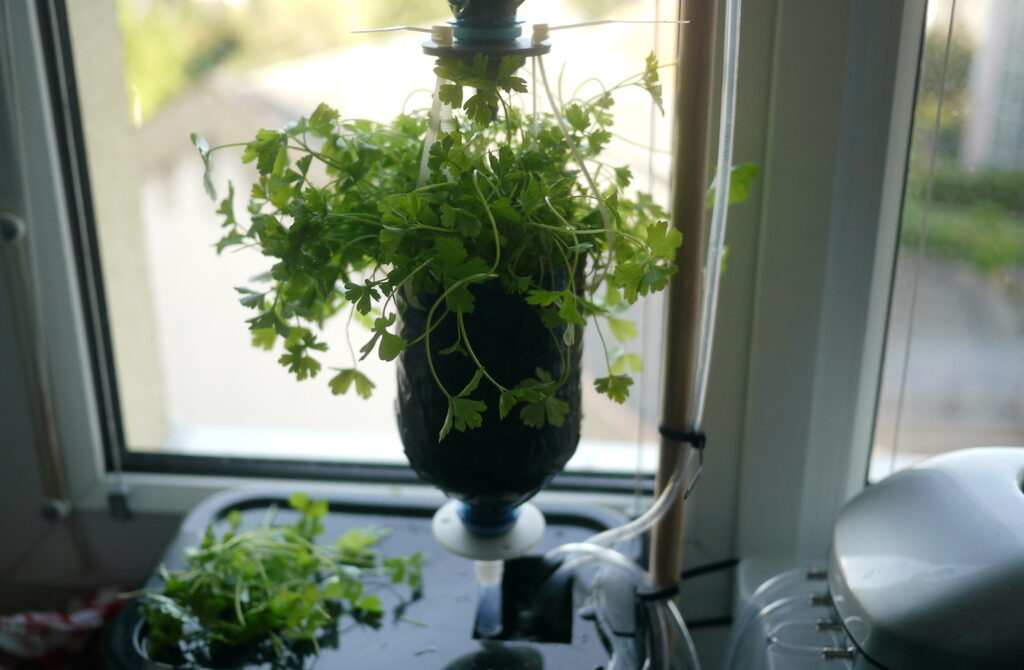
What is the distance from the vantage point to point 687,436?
0.80m

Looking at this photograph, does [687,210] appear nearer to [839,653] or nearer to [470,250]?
[470,250]

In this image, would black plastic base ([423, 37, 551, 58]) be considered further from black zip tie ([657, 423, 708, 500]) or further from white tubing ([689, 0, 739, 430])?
black zip tie ([657, 423, 708, 500])

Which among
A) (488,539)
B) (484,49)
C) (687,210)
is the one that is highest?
(484,49)

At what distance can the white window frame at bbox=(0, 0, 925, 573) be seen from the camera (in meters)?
0.92

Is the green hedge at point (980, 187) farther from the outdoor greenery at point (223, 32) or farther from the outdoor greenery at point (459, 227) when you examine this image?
the outdoor greenery at point (223, 32)

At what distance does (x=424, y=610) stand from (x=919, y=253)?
0.61 metres

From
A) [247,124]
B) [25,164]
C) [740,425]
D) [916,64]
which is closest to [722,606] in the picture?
[740,425]

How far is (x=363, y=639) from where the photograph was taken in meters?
0.88

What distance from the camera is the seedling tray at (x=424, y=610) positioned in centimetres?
84

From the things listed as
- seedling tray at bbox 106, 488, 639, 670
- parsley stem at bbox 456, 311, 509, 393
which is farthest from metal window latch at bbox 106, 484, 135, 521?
parsley stem at bbox 456, 311, 509, 393

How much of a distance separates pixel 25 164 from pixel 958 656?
1.01m

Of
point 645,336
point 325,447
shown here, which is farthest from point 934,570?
point 325,447

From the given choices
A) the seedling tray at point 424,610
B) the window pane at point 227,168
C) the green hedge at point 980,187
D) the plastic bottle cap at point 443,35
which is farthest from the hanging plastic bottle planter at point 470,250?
the green hedge at point 980,187

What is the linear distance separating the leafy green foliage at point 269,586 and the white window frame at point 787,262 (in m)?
Result: 0.22
